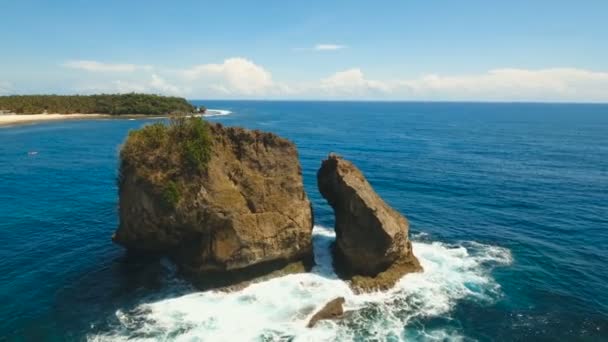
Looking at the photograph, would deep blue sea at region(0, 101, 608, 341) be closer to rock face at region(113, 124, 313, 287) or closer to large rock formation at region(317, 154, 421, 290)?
large rock formation at region(317, 154, 421, 290)

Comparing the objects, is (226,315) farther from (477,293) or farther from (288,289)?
(477,293)

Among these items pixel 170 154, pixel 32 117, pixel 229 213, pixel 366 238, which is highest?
pixel 32 117

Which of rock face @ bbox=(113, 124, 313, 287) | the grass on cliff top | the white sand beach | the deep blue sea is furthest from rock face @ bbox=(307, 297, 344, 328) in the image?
the white sand beach

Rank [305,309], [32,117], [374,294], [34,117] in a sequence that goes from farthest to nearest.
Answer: [34,117] → [32,117] → [374,294] → [305,309]

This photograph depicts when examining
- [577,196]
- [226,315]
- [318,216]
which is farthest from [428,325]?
[577,196]

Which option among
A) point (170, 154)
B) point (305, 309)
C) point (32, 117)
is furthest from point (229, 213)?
point (32, 117)

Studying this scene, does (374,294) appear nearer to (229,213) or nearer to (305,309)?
(305,309)

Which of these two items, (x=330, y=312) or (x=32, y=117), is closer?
(x=330, y=312)

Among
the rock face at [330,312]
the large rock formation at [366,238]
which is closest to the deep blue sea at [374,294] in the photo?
the rock face at [330,312]
